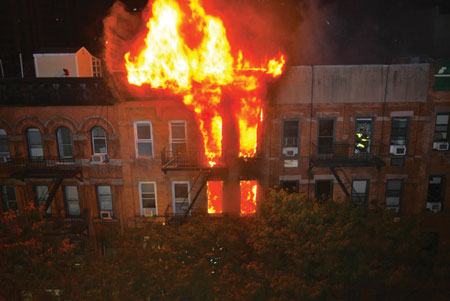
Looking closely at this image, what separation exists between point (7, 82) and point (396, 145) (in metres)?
19.2

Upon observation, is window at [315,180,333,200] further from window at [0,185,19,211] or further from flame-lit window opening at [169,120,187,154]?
window at [0,185,19,211]

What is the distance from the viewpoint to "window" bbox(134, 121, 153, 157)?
14000mm

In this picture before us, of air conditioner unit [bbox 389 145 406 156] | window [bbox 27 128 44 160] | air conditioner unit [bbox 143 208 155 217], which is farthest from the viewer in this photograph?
air conditioner unit [bbox 143 208 155 217]

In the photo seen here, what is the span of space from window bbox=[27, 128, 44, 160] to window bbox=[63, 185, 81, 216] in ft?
6.95

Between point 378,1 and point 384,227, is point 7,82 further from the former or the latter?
point 378,1

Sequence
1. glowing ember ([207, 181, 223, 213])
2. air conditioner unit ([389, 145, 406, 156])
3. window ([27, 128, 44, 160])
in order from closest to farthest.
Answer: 1. air conditioner unit ([389, 145, 406, 156])
2. window ([27, 128, 44, 160])
3. glowing ember ([207, 181, 223, 213])

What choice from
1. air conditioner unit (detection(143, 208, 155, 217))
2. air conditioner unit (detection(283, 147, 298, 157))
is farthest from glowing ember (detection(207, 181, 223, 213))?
air conditioner unit (detection(283, 147, 298, 157))

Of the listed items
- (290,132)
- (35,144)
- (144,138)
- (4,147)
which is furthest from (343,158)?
(4,147)

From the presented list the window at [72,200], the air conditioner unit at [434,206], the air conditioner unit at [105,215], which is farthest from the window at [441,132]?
the window at [72,200]

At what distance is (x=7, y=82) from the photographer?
44.9 feet

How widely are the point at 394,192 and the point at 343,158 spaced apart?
11.7 feet

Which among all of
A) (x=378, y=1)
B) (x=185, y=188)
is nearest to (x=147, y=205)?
(x=185, y=188)

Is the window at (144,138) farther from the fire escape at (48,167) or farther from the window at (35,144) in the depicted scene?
the window at (35,144)

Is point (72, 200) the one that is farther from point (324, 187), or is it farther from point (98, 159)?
point (324, 187)
